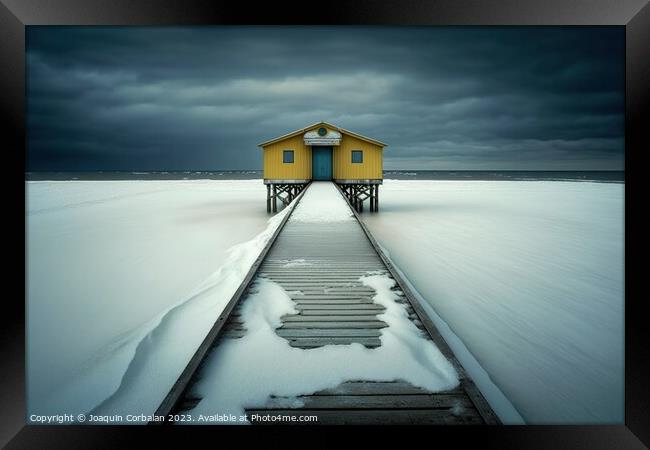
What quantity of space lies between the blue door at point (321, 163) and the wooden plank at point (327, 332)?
17.7 meters

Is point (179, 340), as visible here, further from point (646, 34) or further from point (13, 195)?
point (646, 34)

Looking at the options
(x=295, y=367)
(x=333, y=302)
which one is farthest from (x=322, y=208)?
(x=295, y=367)

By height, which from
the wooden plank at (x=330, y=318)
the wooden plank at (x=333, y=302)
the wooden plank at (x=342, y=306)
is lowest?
the wooden plank at (x=330, y=318)

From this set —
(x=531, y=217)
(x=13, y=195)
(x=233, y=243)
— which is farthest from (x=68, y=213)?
(x=531, y=217)

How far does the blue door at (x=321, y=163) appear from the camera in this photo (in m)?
21.1

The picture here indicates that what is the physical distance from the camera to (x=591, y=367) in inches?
193

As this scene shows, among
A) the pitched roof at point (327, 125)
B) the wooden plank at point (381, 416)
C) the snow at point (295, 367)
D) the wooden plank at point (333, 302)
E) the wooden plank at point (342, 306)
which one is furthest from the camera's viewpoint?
the pitched roof at point (327, 125)

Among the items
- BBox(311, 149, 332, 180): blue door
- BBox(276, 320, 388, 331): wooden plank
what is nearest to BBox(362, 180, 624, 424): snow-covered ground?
BBox(276, 320, 388, 331): wooden plank

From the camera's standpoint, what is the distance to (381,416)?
2771mm

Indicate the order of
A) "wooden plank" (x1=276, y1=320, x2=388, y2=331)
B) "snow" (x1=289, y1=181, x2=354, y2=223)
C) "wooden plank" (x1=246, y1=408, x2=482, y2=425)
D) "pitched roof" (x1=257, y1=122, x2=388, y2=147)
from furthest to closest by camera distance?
"pitched roof" (x1=257, y1=122, x2=388, y2=147) → "snow" (x1=289, y1=181, x2=354, y2=223) → "wooden plank" (x1=276, y1=320, x2=388, y2=331) → "wooden plank" (x1=246, y1=408, x2=482, y2=425)

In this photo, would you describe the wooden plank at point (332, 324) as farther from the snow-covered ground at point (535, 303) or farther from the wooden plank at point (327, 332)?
the snow-covered ground at point (535, 303)

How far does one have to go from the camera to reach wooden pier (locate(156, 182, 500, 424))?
9.16 feet

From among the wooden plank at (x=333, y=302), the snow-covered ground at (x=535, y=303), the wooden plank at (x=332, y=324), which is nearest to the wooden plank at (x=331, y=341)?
the wooden plank at (x=332, y=324)

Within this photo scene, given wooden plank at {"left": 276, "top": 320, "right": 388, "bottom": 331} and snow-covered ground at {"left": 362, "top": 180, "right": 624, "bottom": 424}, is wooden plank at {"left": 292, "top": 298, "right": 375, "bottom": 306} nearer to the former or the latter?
wooden plank at {"left": 276, "top": 320, "right": 388, "bottom": 331}
